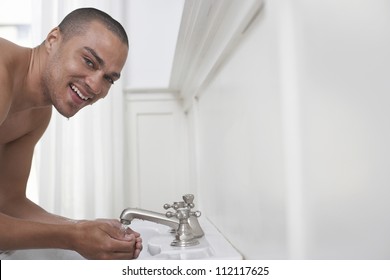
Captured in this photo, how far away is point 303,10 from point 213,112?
0.55 meters

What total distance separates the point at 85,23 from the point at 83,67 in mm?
89

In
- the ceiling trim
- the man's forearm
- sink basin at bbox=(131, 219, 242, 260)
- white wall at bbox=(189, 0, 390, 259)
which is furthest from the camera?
the man's forearm

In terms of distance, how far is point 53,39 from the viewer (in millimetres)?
757

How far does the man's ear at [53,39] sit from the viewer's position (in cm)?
75

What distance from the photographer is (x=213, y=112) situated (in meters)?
0.88

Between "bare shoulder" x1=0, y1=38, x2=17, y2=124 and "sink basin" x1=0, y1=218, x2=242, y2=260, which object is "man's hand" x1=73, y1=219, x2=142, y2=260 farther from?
"bare shoulder" x1=0, y1=38, x2=17, y2=124

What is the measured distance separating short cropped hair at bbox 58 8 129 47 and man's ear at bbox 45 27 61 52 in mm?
16

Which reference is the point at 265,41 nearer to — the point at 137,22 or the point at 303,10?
the point at 303,10

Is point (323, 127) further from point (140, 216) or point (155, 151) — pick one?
point (155, 151)

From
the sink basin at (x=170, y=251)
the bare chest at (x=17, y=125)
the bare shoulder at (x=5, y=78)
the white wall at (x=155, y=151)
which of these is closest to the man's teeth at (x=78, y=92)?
the bare shoulder at (x=5, y=78)

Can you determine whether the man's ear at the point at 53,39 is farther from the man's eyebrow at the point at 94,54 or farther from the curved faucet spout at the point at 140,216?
the curved faucet spout at the point at 140,216

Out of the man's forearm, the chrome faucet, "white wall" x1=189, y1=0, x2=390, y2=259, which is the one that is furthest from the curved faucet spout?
"white wall" x1=189, y1=0, x2=390, y2=259

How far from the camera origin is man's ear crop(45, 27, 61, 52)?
750 mm
